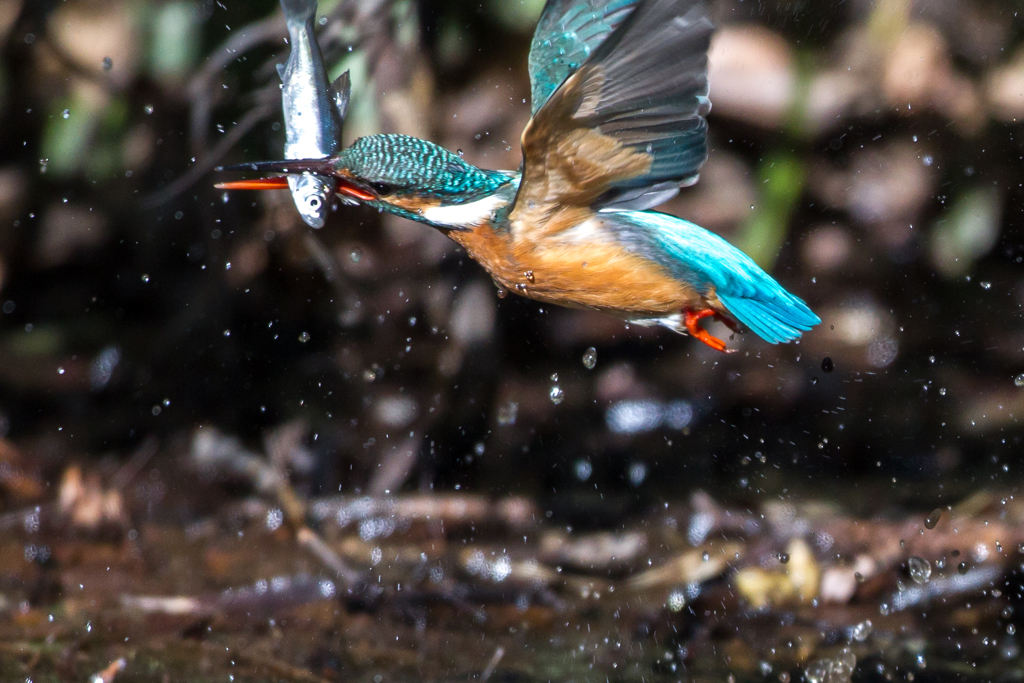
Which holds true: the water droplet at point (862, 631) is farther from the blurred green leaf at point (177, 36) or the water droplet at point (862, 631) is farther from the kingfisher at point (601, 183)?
the blurred green leaf at point (177, 36)

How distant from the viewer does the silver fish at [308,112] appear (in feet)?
6.93

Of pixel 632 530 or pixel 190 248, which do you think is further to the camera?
pixel 190 248

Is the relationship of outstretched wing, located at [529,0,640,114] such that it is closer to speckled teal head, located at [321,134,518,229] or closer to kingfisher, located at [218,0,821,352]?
kingfisher, located at [218,0,821,352]

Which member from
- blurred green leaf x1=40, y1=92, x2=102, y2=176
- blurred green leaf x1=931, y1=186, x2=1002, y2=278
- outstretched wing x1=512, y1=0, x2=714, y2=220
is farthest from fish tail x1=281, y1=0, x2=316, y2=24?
blurred green leaf x1=931, y1=186, x2=1002, y2=278

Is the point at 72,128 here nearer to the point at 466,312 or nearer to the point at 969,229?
the point at 466,312

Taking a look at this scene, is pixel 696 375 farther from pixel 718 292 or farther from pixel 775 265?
pixel 718 292

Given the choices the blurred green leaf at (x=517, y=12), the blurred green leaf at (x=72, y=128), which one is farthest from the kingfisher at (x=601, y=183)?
the blurred green leaf at (x=72, y=128)

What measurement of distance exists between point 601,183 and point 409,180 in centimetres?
40

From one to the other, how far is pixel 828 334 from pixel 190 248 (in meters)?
2.73

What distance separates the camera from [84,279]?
4293 mm

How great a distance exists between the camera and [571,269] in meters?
2.25

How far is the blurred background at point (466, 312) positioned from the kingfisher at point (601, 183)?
141cm

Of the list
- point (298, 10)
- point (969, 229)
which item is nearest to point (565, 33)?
point (298, 10)

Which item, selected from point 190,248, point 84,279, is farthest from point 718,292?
point 84,279
